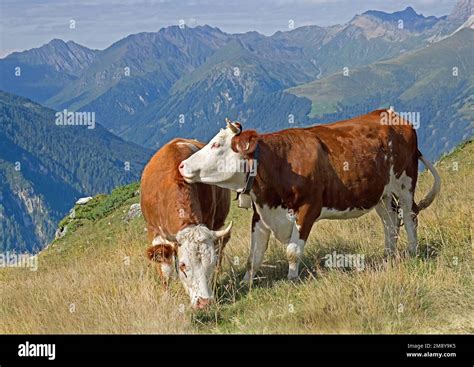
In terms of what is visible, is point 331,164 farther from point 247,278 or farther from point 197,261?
point 197,261

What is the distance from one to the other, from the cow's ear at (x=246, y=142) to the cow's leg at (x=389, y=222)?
2.73 m

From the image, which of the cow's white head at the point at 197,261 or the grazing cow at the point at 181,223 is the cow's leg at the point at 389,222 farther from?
the cow's white head at the point at 197,261

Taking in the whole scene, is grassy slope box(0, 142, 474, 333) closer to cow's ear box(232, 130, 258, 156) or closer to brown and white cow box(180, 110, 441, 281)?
brown and white cow box(180, 110, 441, 281)

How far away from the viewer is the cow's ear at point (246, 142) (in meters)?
9.30

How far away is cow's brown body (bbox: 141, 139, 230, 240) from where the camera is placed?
31.5ft

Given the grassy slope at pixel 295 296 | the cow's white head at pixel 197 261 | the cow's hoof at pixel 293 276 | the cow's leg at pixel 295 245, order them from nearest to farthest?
1. the grassy slope at pixel 295 296
2. the cow's white head at pixel 197 261
3. the cow's leg at pixel 295 245
4. the cow's hoof at pixel 293 276

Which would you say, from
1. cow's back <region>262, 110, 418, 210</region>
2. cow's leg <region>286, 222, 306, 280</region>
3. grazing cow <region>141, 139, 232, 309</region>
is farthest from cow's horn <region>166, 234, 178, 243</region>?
cow's leg <region>286, 222, 306, 280</region>

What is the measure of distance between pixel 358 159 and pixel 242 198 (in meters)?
1.81

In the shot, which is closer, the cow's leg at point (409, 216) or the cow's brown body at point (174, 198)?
the cow's brown body at point (174, 198)

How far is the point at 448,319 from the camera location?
7.81m

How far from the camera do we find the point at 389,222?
11188mm

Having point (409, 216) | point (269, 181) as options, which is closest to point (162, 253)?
point (269, 181)

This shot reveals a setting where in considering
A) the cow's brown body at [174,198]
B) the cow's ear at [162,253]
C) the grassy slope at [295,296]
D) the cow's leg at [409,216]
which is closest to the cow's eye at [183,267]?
the grassy slope at [295,296]
